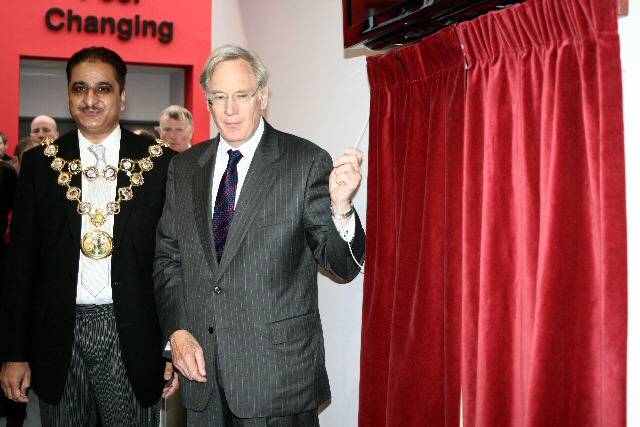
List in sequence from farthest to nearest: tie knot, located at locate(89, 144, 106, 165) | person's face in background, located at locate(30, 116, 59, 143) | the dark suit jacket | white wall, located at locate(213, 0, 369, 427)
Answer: person's face in background, located at locate(30, 116, 59, 143), white wall, located at locate(213, 0, 369, 427), tie knot, located at locate(89, 144, 106, 165), the dark suit jacket

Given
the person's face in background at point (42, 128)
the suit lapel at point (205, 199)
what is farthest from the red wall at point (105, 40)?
the suit lapel at point (205, 199)

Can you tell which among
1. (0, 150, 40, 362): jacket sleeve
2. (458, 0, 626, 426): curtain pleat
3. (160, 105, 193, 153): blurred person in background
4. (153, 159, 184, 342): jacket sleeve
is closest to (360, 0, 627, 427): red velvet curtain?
(458, 0, 626, 426): curtain pleat

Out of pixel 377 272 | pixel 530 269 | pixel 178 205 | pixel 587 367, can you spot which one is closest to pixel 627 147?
pixel 530 269

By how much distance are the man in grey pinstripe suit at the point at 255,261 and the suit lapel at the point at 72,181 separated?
419 millimetres

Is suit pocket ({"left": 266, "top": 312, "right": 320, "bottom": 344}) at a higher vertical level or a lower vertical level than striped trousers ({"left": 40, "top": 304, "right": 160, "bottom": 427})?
higher

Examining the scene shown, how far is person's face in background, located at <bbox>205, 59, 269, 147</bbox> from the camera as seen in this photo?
1.90 metres

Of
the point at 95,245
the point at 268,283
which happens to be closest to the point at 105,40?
the point at 95,245

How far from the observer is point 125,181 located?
2217 mm

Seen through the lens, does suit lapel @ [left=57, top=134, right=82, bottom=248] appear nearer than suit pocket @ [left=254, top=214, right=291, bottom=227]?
No

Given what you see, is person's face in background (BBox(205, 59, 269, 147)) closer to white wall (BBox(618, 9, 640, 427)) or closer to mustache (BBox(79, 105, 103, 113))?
mustache (BBox(79, 105, 103, 113))

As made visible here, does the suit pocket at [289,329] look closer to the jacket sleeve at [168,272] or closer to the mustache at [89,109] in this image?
the jacket sleeve at [168,272]

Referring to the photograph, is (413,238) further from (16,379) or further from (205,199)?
(16,379)

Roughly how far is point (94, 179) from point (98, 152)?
10 centimetres

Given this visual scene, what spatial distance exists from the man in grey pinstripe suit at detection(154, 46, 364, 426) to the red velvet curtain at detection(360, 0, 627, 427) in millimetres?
176
